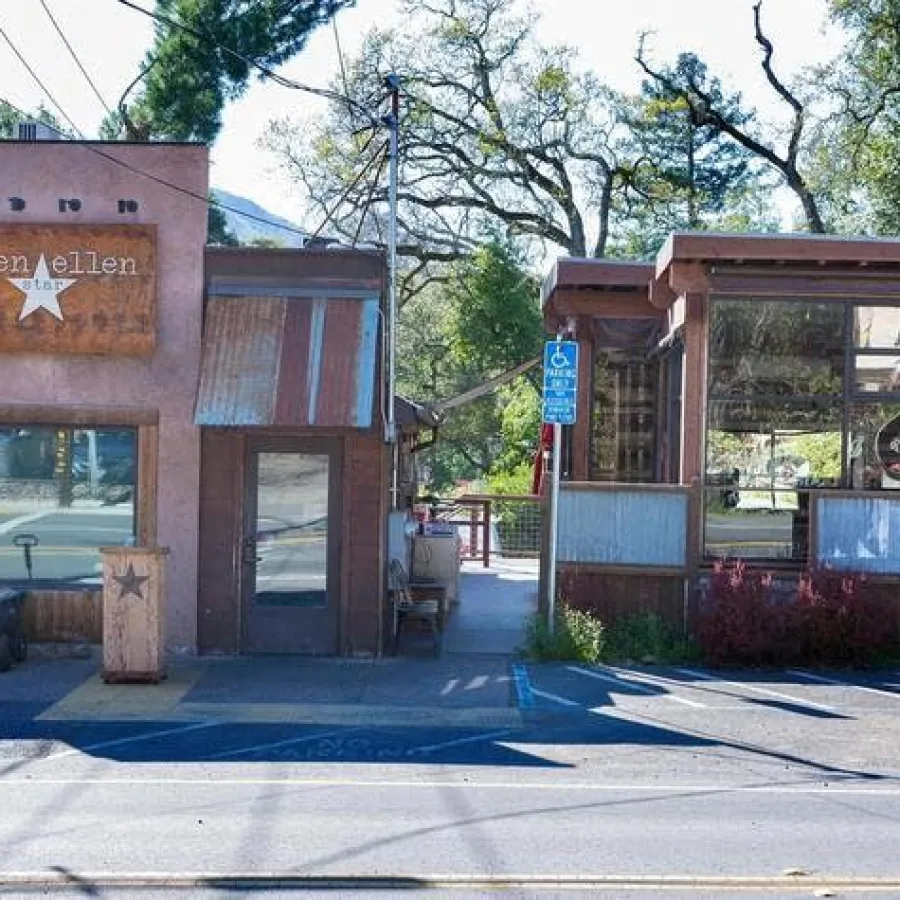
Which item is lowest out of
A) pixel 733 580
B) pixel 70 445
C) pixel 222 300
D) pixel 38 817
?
pixel 38 817

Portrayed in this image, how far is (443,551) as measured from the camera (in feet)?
54.3

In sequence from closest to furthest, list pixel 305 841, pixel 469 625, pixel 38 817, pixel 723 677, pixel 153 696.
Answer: pixel 305 841, pixel 38 817, pixel 153 696, pixel 723 677, pixel 469 625

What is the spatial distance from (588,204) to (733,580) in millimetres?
27683

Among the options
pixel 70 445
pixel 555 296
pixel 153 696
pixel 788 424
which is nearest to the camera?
pixel 153 696

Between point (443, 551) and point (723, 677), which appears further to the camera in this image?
point (443, 551)

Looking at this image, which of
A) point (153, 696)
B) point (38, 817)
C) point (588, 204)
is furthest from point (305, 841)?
point (588, 204)

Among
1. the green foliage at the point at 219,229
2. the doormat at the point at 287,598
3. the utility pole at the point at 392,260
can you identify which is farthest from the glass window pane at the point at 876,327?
the green foliage at the point at 219,229

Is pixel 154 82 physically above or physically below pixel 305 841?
above

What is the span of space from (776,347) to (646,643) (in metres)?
3.37

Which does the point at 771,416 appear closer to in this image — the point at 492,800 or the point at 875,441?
the point at 875,441

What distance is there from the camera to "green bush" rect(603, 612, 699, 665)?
13531 mm

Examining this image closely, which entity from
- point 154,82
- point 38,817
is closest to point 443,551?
point 38,817

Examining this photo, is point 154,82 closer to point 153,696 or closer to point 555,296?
point 555,296

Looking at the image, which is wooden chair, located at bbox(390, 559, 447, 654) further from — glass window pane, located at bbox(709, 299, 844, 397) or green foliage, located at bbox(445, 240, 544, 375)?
green foliage, located at bbox(445, 240, 544, 375)
